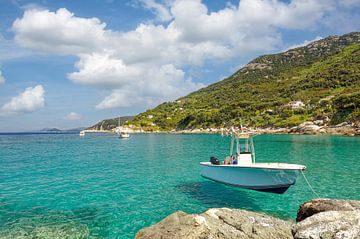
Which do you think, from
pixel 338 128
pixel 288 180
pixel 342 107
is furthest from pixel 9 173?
pixel 342 107

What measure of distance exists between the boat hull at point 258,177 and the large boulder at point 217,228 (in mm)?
9683

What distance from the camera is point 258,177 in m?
20.4

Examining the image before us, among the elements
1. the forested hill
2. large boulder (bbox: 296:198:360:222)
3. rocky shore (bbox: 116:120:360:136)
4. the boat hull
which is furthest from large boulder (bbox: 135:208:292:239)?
the forested hill

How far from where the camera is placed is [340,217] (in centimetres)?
724

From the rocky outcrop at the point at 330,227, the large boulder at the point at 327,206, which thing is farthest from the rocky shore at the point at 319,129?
the rocky outcrop at the point at 330,227

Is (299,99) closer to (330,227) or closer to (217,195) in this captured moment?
(217,195)

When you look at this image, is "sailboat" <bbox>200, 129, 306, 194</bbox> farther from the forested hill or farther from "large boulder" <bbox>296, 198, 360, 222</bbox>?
the forested hill

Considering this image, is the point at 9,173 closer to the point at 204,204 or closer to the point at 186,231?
the point at 204,204

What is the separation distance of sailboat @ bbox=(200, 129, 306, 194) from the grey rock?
11880mm

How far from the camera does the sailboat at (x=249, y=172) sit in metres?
19.3

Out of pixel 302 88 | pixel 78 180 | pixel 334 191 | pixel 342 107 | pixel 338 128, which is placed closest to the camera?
pixel 334 191

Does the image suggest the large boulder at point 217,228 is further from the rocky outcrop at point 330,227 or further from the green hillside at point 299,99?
the green hillside at point 299,99

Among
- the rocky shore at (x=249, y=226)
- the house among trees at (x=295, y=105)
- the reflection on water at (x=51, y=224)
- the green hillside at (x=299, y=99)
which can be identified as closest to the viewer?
the rocky shore at (x=249, y=226)

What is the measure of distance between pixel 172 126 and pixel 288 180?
578 feet
